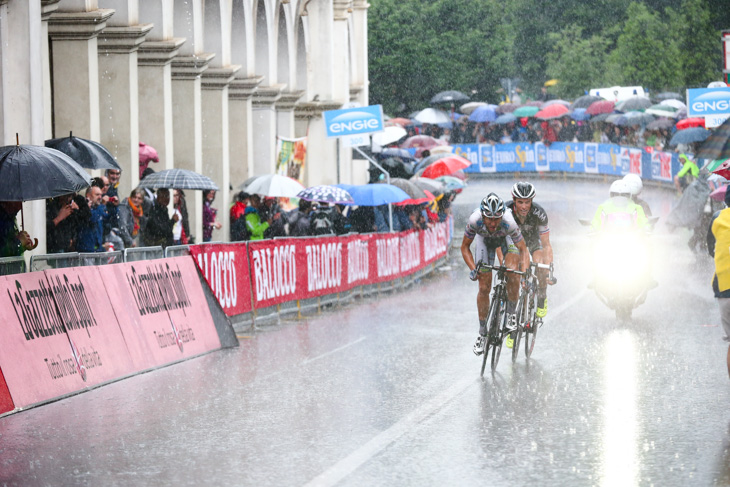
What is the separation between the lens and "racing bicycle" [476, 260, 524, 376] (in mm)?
12875

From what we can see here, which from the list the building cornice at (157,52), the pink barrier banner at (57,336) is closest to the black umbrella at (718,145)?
the pink barrier banner at (57,336)

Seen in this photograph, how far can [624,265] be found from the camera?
18109 millimetres

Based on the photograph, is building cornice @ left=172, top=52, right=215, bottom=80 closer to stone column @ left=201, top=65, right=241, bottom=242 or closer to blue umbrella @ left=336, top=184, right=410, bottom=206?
stone column @ left=201, top=65, right=241, bottom=242

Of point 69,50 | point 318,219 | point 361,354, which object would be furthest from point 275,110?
point 361,354

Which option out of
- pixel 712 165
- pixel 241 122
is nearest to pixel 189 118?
pixel 241 122

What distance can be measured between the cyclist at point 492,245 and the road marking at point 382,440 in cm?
138

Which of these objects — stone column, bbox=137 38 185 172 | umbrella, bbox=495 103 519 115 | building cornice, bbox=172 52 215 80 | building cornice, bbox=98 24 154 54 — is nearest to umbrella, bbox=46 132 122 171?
building cornice, bbox=98 24 154 54

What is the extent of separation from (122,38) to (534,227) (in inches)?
399

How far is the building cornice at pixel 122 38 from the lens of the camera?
2211cm

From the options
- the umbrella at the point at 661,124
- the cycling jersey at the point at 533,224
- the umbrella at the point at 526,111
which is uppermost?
the umbrella at the point at 526,111

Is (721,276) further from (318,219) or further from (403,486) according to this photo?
(318,219)

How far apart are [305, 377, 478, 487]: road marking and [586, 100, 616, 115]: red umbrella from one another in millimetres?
47236

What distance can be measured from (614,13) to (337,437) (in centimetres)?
9369

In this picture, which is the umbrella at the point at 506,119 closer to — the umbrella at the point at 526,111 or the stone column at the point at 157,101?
the umbrella at the point at 526,111
